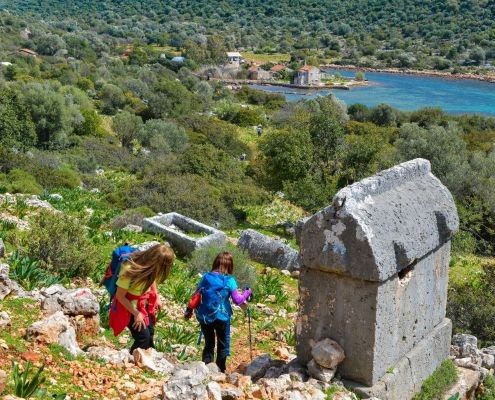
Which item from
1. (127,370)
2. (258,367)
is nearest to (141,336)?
(127,370)

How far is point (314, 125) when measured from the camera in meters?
25.6

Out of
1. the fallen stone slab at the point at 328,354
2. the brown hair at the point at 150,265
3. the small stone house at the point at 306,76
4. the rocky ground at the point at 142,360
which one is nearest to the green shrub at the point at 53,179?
the rocky ground at the point at 142,360

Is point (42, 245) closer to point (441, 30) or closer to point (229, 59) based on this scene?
point (229, 59)

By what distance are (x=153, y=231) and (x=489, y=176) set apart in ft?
59.2

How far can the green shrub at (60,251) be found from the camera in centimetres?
970

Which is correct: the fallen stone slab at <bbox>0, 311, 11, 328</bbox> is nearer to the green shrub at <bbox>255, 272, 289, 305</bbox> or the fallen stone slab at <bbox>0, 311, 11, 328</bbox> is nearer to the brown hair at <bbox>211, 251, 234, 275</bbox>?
the brown hair at <bbox>211, 251, 234, 275</bbox>

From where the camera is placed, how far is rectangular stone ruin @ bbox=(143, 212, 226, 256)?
13824 millimetres

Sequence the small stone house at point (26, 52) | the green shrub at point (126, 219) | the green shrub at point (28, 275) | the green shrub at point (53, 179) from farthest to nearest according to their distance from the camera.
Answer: the small stone house at point (26, 52) → the green shrub at point (53, 179) → the green shrub at point (126, 219) → the green shrub at point (28, 275)

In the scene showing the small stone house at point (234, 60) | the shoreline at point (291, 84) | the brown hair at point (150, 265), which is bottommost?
the shoreline at point (291, 84)

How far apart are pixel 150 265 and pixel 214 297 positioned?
2.76ft

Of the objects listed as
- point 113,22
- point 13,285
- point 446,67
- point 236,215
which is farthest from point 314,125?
point 113,22

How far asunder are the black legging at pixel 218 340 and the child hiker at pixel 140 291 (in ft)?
1.95

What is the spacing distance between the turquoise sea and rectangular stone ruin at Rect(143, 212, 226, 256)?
5974 centimetres

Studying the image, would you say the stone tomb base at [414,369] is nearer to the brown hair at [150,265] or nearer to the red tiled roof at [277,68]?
the brown hair at [150,265]
